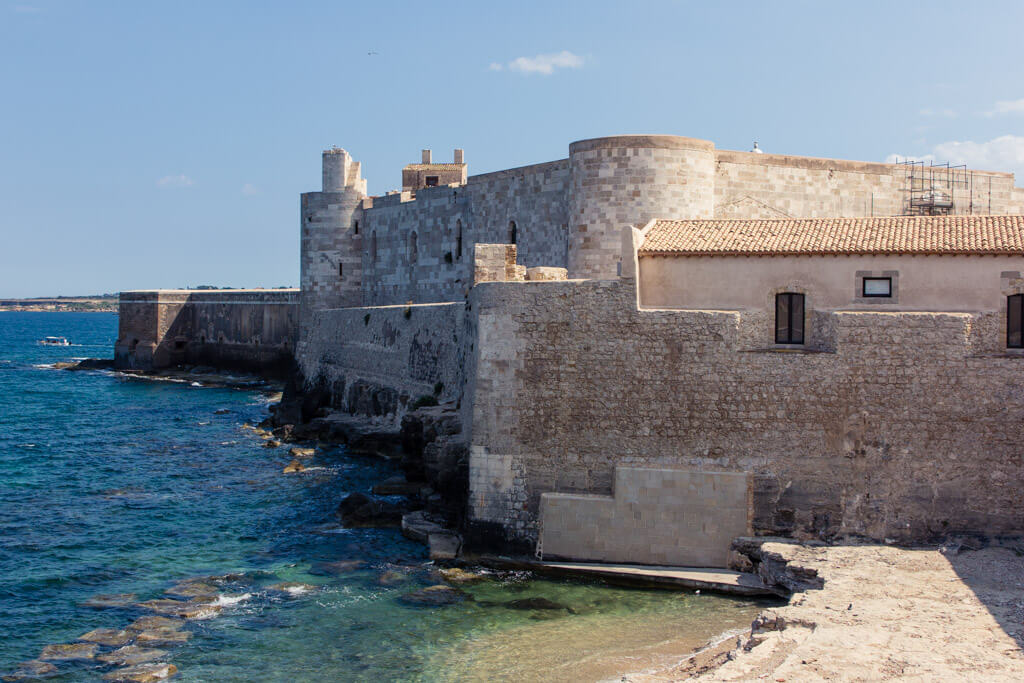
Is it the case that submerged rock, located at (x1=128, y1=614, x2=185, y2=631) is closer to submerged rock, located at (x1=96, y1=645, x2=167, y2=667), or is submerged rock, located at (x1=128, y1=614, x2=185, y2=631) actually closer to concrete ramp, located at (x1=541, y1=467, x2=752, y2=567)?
submerged rock, located at (x1=96, y1=645, x2=167, y2=667)

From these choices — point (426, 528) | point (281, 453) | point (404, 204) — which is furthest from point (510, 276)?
point (404, 204)

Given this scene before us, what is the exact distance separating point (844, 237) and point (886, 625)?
21.6 feet

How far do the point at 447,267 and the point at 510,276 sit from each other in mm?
15348

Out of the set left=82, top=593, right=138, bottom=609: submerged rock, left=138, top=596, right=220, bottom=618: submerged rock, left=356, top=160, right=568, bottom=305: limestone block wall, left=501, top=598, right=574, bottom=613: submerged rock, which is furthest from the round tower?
left=82, top=593, right=138, bottom=609: submerged rock

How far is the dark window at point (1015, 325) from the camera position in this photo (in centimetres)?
1515

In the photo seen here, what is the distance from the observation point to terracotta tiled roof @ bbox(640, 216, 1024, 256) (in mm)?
15586

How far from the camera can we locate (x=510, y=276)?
18.2 m

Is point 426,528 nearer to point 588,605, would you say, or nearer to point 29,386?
point 588,605

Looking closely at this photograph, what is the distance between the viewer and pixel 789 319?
1599cm

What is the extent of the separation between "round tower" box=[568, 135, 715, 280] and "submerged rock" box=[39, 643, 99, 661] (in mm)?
12401

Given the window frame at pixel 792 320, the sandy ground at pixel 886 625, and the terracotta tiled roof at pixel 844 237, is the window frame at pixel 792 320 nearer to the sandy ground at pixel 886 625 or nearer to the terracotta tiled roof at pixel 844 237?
the terracotta tiled roof at pixel 844 237

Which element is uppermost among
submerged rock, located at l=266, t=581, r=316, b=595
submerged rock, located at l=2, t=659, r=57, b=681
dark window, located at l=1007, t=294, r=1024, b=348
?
dark window, located at l=1007, t=294, r=1024, b=348

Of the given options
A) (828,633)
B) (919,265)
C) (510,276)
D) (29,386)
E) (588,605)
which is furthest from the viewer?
(29,386)

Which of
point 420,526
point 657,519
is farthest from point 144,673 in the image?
point 657,519
